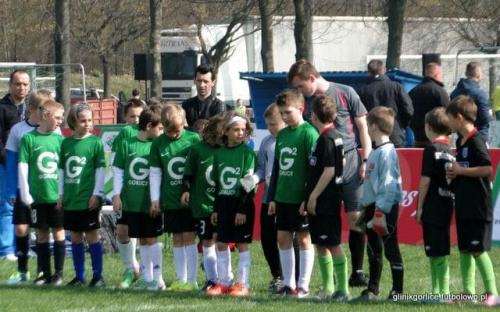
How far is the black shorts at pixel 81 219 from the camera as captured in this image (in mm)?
10672

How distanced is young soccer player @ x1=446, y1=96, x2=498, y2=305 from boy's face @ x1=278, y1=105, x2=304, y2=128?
55.0 inches

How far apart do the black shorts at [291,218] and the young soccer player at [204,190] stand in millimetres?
931

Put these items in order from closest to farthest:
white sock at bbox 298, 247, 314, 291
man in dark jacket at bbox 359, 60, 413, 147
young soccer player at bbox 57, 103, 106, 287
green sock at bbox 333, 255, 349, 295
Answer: green sock at bbox 333, 255, 349, 295
white sock at bbox 298, 247, 314, 291
young soccer player at bbox 57, 103, 106, 287
man in dark jacket at bbox 359, 60, 413, 147

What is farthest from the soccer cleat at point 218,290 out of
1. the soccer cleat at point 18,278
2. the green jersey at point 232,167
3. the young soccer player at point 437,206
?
the soccer cleat at point 18,278

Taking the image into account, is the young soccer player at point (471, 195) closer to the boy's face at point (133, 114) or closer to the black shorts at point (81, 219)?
the boy's face at point (133, 114)

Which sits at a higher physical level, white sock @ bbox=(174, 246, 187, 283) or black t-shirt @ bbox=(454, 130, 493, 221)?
black t-shirt @ bbox=(454, 130, 493, 221)

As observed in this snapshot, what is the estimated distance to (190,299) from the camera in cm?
942

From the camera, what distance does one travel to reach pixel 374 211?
9.32m

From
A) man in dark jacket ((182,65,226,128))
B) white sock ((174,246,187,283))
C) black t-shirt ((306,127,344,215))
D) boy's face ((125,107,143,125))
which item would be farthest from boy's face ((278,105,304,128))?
boy's face ((125,107,143,125))

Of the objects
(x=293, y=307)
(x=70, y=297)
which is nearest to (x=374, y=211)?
(x=293, y=307)

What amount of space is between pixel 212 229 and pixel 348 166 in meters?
1.52

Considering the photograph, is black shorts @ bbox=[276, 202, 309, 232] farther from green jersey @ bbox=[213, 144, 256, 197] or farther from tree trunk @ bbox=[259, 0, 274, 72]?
tree trunk @ bbox=[259, 0, 274, 72]

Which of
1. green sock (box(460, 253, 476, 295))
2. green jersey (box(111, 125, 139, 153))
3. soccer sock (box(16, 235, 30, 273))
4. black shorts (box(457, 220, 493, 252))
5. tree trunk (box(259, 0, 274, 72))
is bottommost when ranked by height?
soccer sock (box(16, 235, 30, 273))

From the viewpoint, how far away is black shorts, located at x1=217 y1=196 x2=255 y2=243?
9.91 meters
